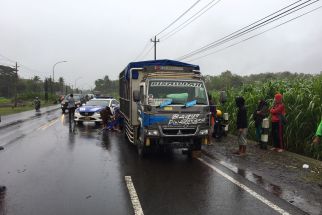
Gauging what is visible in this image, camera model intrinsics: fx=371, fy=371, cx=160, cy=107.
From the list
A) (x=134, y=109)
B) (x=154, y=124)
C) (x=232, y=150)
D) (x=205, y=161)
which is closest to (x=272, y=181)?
(x=205, y=161)

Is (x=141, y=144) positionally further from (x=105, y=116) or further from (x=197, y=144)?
(x=105, y=116)

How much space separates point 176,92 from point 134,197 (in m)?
4.52

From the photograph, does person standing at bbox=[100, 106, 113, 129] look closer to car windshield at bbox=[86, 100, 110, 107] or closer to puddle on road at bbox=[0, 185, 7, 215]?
car windshield at bbox=[86, 100, 110, 107]

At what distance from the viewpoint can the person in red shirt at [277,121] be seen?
1126cm

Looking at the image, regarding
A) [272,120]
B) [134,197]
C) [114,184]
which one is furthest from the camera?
[272,120]

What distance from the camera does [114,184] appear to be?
7410 millimetres

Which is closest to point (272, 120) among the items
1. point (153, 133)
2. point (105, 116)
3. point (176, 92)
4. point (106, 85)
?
point (176, 92)

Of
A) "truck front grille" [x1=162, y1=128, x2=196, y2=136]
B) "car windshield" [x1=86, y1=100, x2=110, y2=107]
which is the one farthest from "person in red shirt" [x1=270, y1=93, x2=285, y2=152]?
"car windshield" [x1=86, y1=100, x2=110, y2=107]

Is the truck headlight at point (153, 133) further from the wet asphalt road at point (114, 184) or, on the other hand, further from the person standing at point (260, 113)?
the person standing at point (260, 113)

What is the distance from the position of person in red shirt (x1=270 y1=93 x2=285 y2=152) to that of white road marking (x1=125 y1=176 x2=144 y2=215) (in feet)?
18.1

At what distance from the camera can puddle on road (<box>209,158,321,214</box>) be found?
20.0 ft

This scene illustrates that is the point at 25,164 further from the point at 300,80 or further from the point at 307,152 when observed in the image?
the point at 300,80

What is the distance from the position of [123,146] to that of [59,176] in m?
4.94

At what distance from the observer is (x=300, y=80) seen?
13.0m
